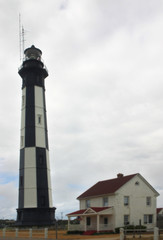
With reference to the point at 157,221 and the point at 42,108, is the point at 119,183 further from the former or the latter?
the point at 42,108

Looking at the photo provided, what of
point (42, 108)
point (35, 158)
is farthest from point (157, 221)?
point (42, 108)

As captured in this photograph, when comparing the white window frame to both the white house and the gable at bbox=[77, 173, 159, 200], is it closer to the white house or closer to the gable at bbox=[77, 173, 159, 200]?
the gable at bbox=[77, 173, 159, 200]

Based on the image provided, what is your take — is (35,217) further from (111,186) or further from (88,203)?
(111,186)

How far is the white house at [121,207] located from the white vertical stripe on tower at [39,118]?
10538 millimetres

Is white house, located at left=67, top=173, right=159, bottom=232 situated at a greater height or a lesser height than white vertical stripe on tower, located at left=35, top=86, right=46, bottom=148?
lesser

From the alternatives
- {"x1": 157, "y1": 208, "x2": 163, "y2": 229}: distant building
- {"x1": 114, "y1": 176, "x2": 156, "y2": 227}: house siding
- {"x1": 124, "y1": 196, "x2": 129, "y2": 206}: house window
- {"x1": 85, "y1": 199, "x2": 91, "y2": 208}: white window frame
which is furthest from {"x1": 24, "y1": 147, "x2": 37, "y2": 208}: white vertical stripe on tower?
{"x1": 157, "y1": 208, "x2": 163, "y2": 229}: distant building

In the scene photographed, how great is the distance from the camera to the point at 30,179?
40.5 m

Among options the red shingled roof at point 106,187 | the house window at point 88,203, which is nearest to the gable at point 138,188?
the red shingled roof at point 106,187

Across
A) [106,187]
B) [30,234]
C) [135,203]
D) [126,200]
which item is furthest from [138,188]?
[30,234]

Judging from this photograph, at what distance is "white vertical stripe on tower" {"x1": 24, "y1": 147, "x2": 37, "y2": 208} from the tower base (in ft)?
2.40

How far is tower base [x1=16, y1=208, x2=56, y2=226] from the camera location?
1537 inches

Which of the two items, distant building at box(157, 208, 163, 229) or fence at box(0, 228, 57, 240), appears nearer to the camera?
fence at box(0, 228, 57, 240)

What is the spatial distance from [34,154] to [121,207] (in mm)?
13614

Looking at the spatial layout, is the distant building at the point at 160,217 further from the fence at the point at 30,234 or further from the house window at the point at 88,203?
the fence at the point at 30,234
